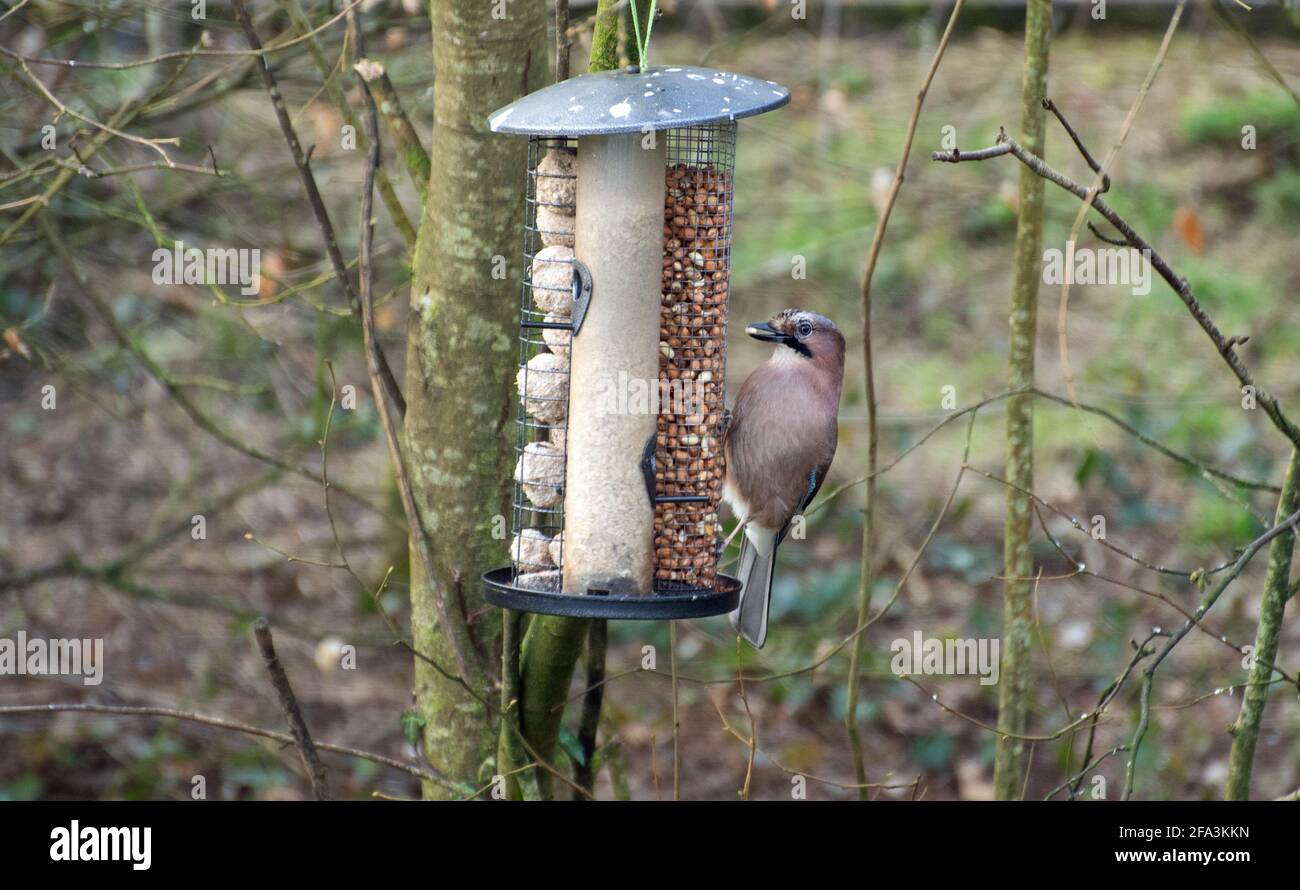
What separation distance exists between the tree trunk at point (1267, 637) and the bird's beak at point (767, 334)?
1.39m

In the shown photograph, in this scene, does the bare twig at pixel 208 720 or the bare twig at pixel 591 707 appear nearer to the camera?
the bare twig at pixel 208 720

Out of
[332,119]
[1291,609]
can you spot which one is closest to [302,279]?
[332,119]

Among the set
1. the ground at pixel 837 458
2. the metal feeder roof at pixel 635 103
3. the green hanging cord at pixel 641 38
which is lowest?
the ground at pixel 837 458

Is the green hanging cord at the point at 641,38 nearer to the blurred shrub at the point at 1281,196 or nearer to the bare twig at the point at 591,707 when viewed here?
the bare twig at the point at 591,707

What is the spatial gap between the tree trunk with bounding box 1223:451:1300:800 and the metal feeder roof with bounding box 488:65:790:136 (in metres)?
1.45

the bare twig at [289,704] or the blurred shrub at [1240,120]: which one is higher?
the blurred shrub at [1240,120]

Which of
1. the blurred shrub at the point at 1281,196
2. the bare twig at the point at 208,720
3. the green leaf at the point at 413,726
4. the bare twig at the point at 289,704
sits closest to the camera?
the bare twig at the point at 289,704

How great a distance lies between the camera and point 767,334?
13.2 feet

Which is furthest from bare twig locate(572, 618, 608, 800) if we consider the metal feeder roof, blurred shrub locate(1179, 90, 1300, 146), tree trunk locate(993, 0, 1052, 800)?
blurred shrub locate(1179, 90, 1300, 146)

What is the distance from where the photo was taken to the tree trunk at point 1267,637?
3.24 m

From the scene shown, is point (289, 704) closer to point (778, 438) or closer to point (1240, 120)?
point (778, 438)

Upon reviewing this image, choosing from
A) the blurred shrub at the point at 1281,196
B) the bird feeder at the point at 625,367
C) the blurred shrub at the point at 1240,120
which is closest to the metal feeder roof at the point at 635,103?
the bird feeder at the point at 625,367

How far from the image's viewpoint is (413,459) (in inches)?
141

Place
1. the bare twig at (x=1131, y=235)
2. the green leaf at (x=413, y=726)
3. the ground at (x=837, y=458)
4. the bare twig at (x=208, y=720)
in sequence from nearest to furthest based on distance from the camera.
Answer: the bare twig at (x=1131, y=235)
the bare twig at (x=208, y=720)
the green leaf at (x=413, y=726)
the ground at (x=837, y=458)
